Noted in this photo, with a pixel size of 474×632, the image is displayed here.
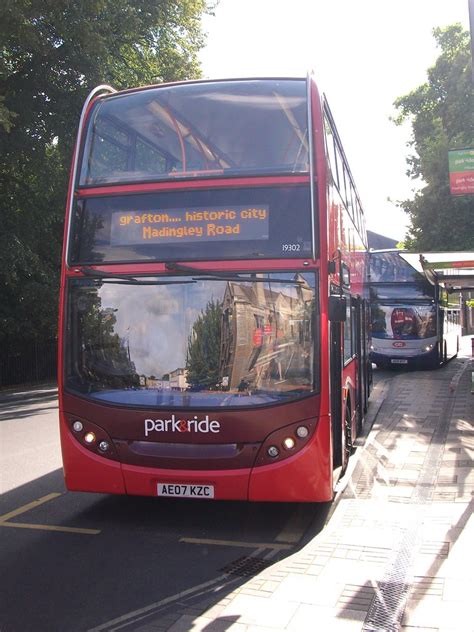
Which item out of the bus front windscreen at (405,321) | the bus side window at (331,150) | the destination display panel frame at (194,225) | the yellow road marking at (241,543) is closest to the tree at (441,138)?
the bus front windscreen at (405,321)

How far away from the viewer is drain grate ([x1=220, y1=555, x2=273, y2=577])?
17.3 feet

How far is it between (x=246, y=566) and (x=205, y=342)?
192 cm

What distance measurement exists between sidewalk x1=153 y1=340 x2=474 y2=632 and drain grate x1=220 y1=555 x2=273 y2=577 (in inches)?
4.0

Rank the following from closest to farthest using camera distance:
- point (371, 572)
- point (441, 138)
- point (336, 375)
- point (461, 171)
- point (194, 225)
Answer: point (371, 572), point (194, 225), point (336, 375), point (461, 171), point (441, 138)

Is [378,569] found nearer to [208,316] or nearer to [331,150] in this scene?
[208,316]

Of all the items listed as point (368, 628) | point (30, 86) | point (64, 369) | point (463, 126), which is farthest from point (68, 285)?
point (463, 126)

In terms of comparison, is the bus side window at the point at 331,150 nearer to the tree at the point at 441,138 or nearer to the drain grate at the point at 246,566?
the drain grate at the point at 246,566

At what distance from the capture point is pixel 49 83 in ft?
67.5

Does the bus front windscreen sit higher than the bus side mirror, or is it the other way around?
the bus side mirror

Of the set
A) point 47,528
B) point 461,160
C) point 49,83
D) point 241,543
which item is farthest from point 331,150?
point 49,83

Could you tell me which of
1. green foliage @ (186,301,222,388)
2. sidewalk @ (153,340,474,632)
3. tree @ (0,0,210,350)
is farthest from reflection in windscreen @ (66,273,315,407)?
tree @ (0,0,210,350)

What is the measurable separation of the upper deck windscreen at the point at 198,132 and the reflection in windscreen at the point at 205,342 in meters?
1.05

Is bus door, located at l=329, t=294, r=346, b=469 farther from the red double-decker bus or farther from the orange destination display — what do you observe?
the orange destination display

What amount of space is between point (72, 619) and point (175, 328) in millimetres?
2694
